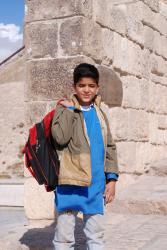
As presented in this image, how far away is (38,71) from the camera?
4656 mm

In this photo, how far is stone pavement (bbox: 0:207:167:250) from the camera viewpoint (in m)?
3.73

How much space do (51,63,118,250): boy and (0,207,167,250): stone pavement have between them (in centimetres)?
73

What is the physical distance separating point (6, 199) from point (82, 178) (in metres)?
5.95

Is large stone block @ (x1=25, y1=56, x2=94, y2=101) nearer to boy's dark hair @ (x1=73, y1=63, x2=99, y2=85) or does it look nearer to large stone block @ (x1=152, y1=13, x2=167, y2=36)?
boy's dark hair @ (x1=73, y1=63, x2=99, y2=85)

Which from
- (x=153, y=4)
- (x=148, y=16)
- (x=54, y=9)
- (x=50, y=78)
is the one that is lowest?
(x=50, y=78)

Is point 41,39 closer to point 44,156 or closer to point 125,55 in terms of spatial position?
point 125,55

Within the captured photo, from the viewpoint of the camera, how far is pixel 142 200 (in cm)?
511

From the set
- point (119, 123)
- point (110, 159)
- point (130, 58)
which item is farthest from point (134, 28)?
point (110, 159)

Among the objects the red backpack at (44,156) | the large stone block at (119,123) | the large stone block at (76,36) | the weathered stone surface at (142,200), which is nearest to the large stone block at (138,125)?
the large stone block at (119,123)

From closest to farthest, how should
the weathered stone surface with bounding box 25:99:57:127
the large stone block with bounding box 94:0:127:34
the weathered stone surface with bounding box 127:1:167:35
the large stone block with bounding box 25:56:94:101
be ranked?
the large stone block with bounding box 25:56:94:101
the weathered stone surface with bounding box 25:99:57:127
the large stone block with bounding box 94:0:127:34
the weathered stone surface with bounding box 127:1:167:35

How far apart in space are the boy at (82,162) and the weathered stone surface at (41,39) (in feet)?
5.49

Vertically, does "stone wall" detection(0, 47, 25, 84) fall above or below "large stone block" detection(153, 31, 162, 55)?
above

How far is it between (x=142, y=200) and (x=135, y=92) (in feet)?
4.95

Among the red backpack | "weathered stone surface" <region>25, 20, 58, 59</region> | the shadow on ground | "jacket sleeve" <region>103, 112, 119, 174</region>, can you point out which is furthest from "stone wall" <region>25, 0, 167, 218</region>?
the red backpack
